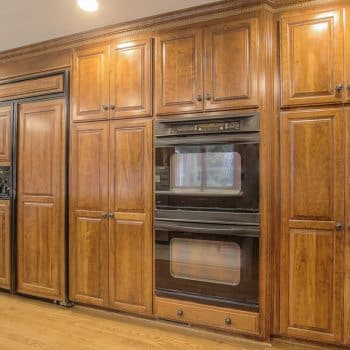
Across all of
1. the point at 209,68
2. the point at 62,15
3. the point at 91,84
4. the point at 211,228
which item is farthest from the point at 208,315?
the point at 62,15

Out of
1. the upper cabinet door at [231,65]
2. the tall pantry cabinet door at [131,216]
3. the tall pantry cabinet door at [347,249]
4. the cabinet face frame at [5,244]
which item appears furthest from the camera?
the cabinet face frame at [5,244]

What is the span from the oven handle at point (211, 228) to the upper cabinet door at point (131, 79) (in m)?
0.86

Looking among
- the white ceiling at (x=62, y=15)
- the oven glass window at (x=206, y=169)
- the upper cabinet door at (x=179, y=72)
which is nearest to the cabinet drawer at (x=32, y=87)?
the white ceiling at (x=62, y=15)

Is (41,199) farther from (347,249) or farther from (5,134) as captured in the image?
(347,249)

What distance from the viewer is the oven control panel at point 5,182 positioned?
Answer: 11.2ft

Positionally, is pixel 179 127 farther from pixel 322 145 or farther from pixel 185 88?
pixel 322 145

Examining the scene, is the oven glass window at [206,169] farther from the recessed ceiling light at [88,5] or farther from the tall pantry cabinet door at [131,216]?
the recessed ceiling light at [88,5]

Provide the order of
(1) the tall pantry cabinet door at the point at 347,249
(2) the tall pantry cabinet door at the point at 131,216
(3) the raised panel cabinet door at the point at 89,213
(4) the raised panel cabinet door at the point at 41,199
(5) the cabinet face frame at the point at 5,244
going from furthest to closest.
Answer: (5) the cabinet face frame at the point at 5,244 → (4) the raised panel cabinet door at the point at 41,199 → (3) the raised panel cabinet door at the point at 89,213 → (2) the tall pantry cabinet door at the point at 131,216 → (1) the tall pantry cabinet door at the point at 347,249

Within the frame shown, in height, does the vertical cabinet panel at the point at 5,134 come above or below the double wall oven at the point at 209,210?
above

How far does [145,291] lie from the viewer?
2.75 meters

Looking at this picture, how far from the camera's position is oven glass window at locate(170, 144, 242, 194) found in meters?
2.46

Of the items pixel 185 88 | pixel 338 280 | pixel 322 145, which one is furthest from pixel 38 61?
pixel 338 280

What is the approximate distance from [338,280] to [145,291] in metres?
1.38

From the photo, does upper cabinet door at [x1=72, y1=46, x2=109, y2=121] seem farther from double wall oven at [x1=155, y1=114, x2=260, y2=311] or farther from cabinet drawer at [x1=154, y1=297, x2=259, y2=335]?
cabinet drawer at [x1=154, y1=297, x2=259, y2=335]
